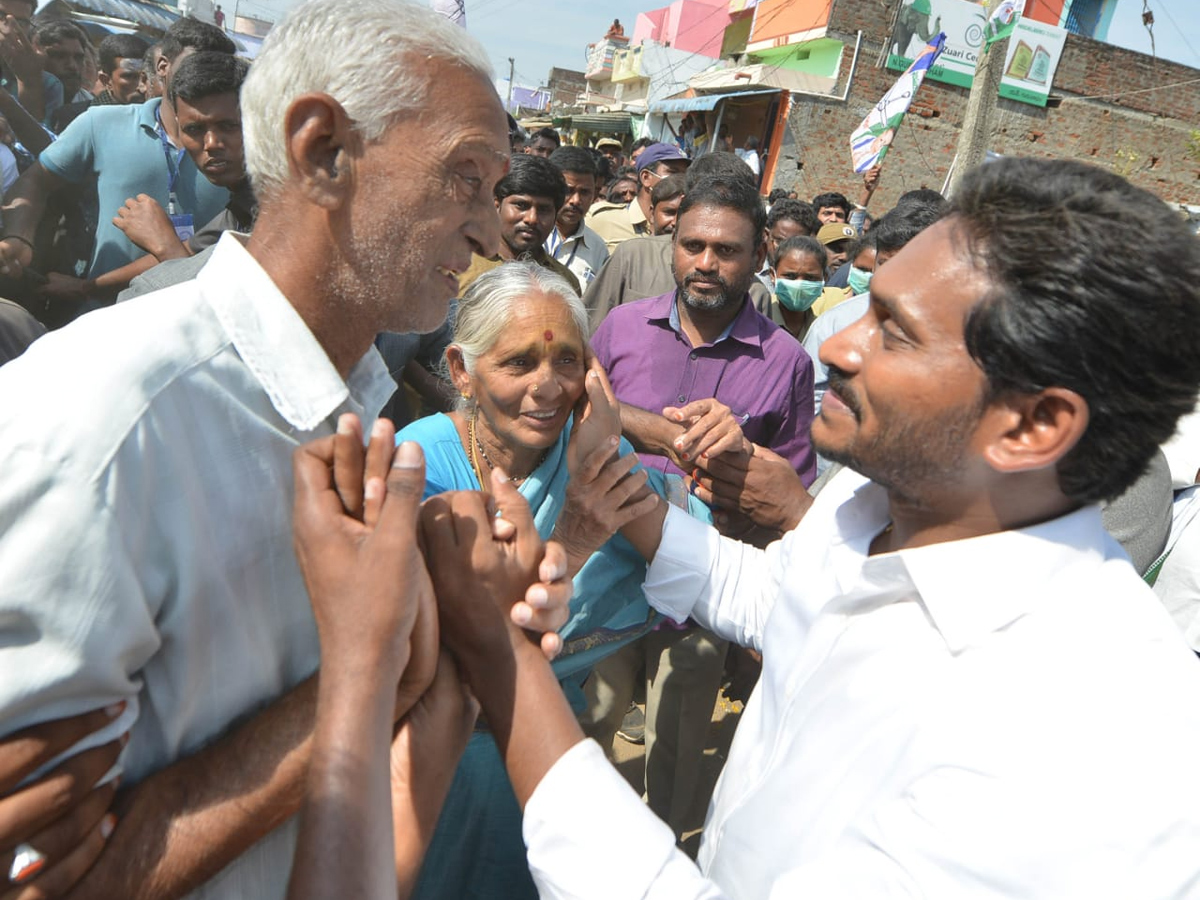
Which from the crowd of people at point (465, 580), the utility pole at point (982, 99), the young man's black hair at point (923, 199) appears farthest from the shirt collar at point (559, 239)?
the utility pole at point (982, 99)

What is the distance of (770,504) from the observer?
249 cm

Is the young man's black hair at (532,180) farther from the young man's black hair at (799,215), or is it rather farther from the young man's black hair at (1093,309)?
the young man's black hair at (1093,309)

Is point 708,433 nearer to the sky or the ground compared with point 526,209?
nearer to the ground

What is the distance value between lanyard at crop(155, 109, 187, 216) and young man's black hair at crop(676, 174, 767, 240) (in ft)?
7.23

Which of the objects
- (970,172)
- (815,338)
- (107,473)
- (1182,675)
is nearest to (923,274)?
(970,172)

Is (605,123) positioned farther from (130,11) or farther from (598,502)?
(598,502)

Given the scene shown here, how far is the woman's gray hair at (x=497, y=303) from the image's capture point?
2396 mm

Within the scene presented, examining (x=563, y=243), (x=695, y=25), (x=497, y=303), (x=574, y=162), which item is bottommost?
(x=563, y=243)

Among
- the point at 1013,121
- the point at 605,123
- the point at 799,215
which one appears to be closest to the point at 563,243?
the point at 799,215

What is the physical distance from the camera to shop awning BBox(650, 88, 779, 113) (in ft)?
61.0

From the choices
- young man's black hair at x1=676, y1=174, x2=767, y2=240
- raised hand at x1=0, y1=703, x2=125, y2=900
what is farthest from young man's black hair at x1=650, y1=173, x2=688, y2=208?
raised hand at x1=0, y1=703, x2=125, y2=900

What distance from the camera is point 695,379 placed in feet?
11.3

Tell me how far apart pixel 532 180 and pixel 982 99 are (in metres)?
6.21

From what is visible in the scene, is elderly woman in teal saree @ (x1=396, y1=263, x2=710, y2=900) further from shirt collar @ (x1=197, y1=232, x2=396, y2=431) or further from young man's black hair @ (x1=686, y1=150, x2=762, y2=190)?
young man's black hair @ (x1=686, y1=150, x2=762, y2=190)
